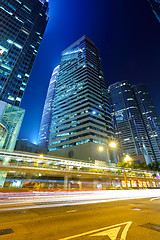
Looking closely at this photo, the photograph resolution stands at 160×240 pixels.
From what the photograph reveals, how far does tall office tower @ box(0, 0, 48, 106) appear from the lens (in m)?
60.7

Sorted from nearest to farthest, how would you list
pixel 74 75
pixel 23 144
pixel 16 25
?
pixel 16 25, pixel 23 144, pixel 74 75

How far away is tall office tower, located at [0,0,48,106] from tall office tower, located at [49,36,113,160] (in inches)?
1289

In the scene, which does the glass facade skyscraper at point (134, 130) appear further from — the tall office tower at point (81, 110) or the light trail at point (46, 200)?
the light trail at point (46, 200)

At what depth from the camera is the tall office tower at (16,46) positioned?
6069 centimetres

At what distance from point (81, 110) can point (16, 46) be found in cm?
5654

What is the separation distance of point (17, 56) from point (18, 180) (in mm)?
68385

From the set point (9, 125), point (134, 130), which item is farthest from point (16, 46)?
point (134, 130)

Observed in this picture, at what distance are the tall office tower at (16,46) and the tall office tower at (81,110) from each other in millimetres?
32741

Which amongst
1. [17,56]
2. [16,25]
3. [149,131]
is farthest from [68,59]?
[149,131]

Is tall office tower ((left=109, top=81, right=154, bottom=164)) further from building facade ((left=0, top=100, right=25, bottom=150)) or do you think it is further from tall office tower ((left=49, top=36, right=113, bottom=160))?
building facade ((left=0, top=100, right=25, bottom=150))

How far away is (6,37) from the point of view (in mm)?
66375

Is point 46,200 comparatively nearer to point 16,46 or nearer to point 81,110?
point 81,110

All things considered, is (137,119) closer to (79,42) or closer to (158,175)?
(158,175)

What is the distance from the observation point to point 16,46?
234 feet
